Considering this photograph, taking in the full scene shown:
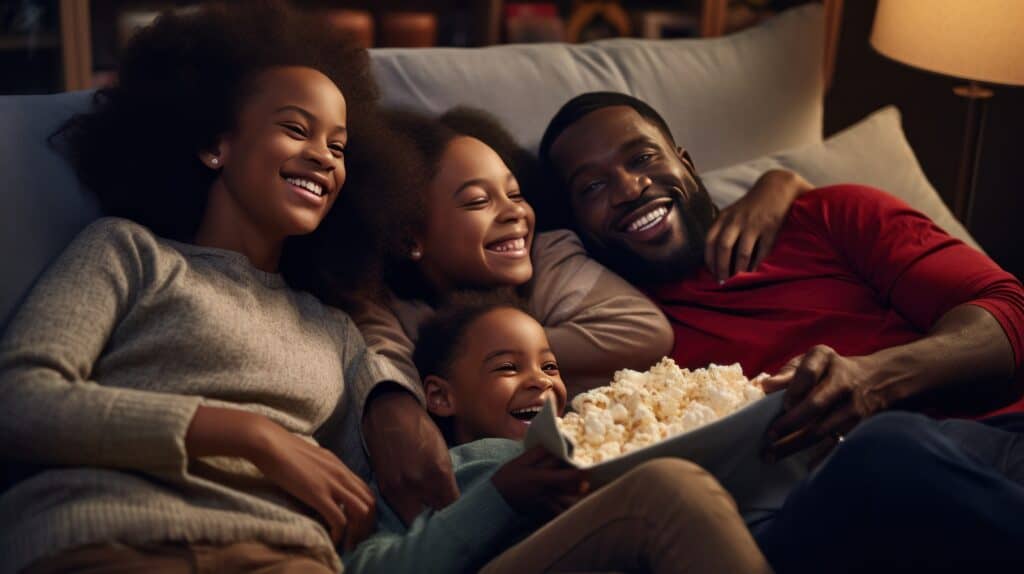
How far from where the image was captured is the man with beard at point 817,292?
1502 mm

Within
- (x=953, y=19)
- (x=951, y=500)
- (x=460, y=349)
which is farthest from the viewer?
(x=953, y=19)

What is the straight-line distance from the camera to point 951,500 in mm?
1160

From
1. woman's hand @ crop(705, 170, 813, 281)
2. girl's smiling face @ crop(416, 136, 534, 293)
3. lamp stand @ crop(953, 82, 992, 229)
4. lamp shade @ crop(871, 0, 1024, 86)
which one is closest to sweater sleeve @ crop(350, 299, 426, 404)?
girl's smiling face @ crop(416, 136, 534, 293)

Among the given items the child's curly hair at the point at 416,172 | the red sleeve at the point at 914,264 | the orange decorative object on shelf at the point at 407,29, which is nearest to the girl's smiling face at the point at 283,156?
the child's curly hair at the point at 416,172

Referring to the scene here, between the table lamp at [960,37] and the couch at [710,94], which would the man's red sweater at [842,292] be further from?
the table lamp at [960,37]

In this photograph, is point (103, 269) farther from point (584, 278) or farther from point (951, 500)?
point (951, 500)

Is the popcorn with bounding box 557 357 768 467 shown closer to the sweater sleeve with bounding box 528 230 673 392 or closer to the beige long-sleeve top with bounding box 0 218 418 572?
A: the sweater sleeve with bounding box 528 230 673 392

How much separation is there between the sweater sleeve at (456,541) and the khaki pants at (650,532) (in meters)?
0.05

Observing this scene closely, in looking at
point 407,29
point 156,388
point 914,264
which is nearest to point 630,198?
point 914,264

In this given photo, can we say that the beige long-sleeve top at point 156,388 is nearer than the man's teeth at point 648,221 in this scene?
Yes

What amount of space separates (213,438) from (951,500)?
77 cm

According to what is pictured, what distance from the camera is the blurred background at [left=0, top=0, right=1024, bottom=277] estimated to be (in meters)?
2.88

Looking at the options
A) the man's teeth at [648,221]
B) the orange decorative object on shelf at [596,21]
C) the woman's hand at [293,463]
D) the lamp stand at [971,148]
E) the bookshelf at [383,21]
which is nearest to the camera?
the woman's hand at [293,463]

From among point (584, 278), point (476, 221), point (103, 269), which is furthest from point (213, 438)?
point (584, 278)
